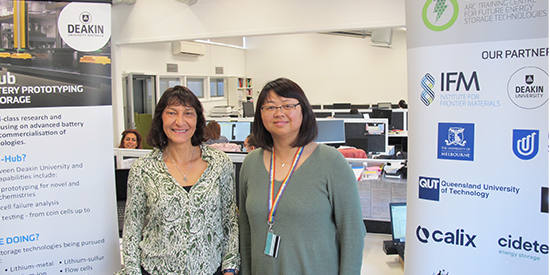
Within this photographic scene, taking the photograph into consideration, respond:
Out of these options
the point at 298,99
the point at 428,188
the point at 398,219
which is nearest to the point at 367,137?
the point at 398,219

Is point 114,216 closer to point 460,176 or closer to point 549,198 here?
point 460,176

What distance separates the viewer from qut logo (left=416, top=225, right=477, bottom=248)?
1549mm

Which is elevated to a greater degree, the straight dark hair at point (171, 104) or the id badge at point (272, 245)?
the straight dark hair at point (171, 104)

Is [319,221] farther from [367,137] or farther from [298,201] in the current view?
[367,137]

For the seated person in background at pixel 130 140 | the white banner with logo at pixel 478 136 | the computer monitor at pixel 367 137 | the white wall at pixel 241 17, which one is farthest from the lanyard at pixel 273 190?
the computer monitor at pixel 367 137

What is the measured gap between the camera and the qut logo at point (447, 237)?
1.55 meters

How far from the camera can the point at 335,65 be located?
40.7 ft

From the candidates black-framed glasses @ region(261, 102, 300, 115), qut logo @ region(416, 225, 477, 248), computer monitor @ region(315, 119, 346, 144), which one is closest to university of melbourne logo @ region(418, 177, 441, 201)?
qut logo @ region(416, 225, 477, 248)

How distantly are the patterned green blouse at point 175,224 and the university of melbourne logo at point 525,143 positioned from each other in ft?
3.58

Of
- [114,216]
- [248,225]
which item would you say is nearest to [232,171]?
[248,225]

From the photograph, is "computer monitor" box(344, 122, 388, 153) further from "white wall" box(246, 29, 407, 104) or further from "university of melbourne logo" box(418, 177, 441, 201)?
"white wall" box(246, 29, 407, 104)

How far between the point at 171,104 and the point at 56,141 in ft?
2.22

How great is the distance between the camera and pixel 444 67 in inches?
60.4

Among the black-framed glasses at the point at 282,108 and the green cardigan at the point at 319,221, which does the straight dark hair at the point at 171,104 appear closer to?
the black-framed glasses at the point at 282,108
